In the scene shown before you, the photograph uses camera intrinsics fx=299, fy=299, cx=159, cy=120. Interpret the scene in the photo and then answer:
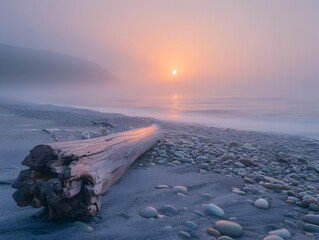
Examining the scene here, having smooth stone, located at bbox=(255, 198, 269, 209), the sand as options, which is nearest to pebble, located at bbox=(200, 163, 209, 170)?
the sand

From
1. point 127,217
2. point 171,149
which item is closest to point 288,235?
point 127,217

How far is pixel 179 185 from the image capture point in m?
3.10

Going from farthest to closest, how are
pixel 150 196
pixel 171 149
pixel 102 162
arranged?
pixel 171 149
pixel 150 196
pixel 102 162

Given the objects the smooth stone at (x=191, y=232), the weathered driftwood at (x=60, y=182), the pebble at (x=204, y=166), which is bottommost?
the smooth stone at (x=191, y=232)

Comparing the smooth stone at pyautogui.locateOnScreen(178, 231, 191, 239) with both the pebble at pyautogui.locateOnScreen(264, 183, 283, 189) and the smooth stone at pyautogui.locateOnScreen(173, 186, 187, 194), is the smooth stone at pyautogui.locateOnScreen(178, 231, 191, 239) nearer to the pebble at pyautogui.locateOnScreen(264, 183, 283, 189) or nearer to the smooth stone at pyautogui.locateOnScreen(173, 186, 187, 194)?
the smooth stone at pyautogui.locateOnScreen(173, 186, 187, 194)

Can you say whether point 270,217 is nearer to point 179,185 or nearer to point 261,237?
point 261,237

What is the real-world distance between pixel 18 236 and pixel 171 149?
121 inches

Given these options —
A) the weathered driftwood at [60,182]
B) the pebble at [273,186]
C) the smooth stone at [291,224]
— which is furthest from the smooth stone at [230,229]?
the pebble at [273,186]

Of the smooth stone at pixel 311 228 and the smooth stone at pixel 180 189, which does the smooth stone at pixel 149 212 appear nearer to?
the smooth stone at pixel 180 189

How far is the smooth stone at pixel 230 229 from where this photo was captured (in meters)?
2.04

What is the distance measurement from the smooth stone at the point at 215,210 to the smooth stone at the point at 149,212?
0.43 metres

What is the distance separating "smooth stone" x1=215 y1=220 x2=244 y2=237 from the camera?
6.70ft

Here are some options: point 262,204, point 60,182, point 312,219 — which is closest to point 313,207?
point 312,219

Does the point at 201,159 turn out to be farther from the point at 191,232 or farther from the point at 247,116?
the point at 247,116
